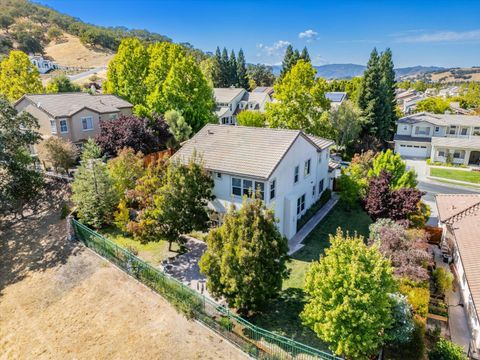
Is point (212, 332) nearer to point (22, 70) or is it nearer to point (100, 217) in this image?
point (100, 217)

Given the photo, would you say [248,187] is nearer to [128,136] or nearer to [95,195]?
[95,195]

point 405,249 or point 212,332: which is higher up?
point 405,249

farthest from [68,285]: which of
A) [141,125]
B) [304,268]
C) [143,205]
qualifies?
[141,125]

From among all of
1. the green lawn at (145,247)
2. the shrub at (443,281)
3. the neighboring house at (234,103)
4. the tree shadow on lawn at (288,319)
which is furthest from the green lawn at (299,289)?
the neighboring house at (234,103)

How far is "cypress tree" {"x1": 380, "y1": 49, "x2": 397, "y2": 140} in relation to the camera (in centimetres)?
5150

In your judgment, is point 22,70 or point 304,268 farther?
point 22,70

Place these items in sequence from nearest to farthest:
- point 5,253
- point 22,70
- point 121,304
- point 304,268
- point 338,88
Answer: point 121,304
point 304,268
point 5,253
point 22,70
point 338,88

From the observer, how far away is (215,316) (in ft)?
48.2

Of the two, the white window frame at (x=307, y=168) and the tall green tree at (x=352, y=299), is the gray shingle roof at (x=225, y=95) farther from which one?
the tall green tree at (x=352, y=299)

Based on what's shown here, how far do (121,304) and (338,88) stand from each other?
90418mm

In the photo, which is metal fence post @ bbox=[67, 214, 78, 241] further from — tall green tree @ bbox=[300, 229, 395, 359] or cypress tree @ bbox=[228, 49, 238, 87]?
cypress tree @ bbox=[228, 49, 238, 87]

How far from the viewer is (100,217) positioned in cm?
2366

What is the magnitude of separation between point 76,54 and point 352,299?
175002 millimetres

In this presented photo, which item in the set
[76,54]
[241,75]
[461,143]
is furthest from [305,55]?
[76,54]
